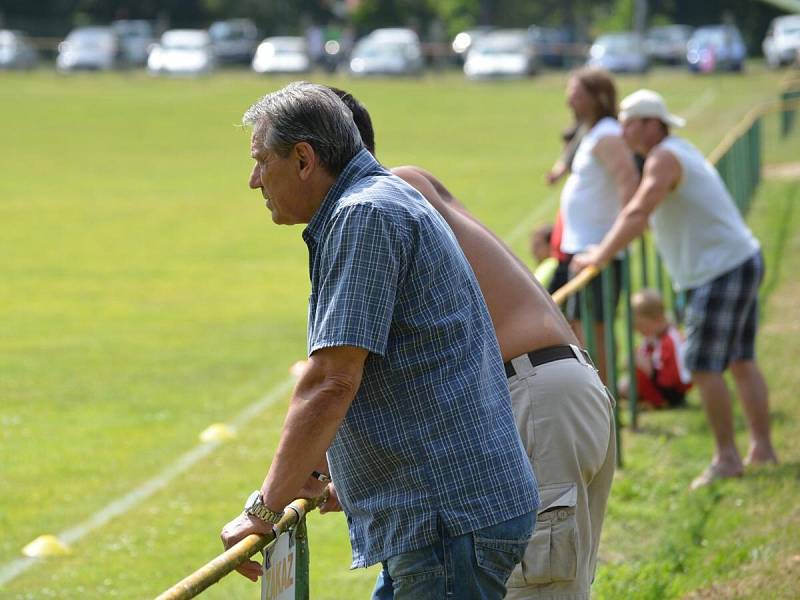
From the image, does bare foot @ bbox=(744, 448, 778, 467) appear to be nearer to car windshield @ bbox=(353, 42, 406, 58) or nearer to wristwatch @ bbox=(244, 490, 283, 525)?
wristwatch @ bbox=(244, 490, 283, 525)

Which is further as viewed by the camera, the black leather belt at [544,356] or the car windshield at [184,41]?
the car windshield at [184,41]

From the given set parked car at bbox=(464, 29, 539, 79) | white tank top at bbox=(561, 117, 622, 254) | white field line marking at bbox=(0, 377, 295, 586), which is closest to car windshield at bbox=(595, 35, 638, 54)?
parked car at bbox=(464, 29, 539, 79)

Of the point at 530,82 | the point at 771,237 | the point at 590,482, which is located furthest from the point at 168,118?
the point at 590,482

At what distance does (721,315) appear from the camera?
6719 millimetres

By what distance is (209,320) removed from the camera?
39.5 feet

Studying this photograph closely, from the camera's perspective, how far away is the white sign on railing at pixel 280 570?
2971 millimetres

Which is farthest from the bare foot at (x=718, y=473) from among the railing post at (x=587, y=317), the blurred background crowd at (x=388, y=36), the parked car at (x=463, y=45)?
the parked car at (x=463, y=45)

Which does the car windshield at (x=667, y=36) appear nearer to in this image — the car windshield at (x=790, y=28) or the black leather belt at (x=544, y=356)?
the car windshield at (x=790, y=28)

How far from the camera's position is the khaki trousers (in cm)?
362

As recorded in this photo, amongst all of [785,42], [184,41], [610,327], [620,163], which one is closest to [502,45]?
[785,42]

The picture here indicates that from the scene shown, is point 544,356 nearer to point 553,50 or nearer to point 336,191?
point 336,191

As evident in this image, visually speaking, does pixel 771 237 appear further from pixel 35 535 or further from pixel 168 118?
pixel 168 118

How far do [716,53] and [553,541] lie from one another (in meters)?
46.9

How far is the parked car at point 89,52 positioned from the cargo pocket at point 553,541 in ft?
170
